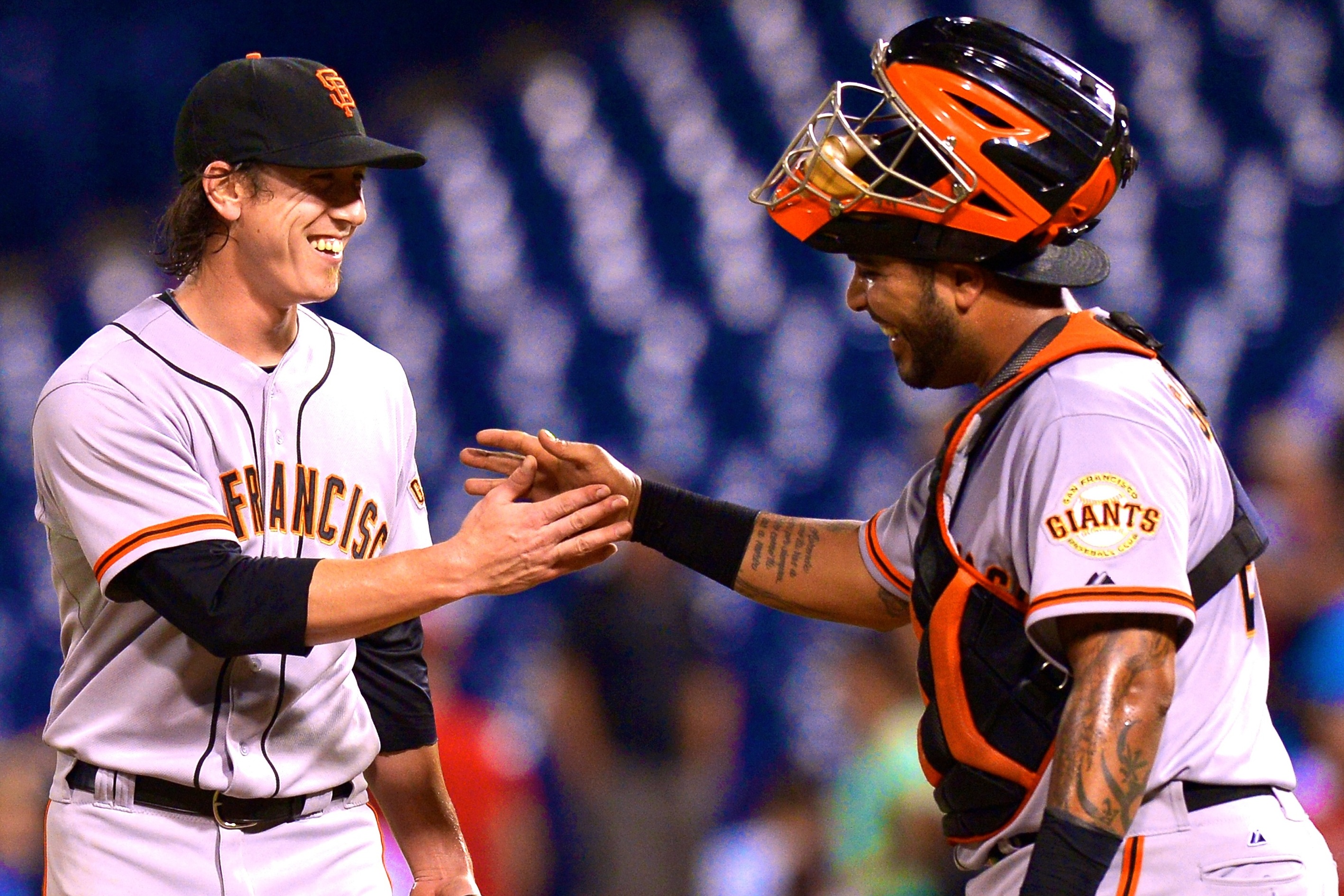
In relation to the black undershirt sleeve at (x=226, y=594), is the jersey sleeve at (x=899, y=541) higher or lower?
lower

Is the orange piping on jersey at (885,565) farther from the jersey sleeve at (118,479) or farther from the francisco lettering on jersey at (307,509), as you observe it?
the jersey sleeve at (118,479)

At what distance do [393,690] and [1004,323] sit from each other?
3.77 feet

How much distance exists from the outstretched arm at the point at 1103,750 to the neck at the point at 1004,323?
20.1 inches

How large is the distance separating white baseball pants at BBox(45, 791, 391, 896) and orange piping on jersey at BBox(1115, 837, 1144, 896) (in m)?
1.15

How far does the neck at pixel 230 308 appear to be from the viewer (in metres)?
2.27

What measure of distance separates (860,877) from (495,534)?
238 centimetres

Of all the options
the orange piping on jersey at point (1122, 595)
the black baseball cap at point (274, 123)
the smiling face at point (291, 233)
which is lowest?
the orange piping on jersey at point (1122, 595)

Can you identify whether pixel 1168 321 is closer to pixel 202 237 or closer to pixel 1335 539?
pixel 1335 539

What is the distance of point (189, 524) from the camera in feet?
6.67

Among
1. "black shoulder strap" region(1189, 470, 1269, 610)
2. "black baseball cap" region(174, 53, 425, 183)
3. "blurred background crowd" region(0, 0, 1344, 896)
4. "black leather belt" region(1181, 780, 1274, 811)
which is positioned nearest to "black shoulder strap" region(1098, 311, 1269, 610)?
"black shoulder strap" region(1189, 470, 1269, 610)

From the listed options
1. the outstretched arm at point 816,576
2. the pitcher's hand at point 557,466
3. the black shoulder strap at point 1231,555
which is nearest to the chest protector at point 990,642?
the black shoulder strap at point 1231,555

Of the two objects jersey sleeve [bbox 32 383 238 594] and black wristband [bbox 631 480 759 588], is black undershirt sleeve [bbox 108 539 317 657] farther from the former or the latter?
black wristband [bbox 631 480 759 588]

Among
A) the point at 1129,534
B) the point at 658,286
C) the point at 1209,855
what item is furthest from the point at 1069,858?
the point at 658,286

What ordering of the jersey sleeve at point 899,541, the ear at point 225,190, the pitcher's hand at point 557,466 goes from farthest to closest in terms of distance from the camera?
1. the pitcher's hand at point 557,466
2. the jersey sleeve at point 899,541
3. the ear at point 225,190
